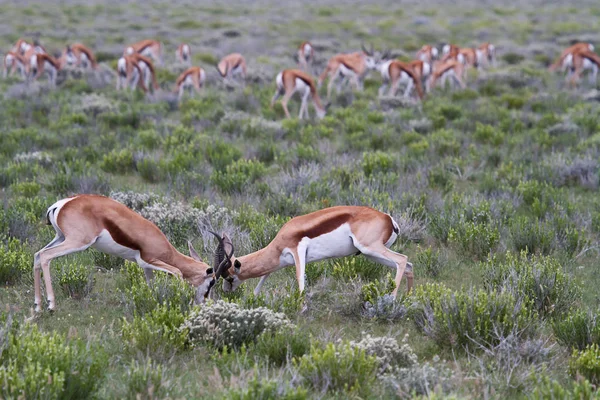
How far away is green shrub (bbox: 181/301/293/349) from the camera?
5137mm

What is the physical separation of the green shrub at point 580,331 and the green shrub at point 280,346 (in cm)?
200

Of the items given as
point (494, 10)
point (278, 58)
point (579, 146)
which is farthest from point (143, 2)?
point (579, 146)

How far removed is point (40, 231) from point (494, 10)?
4808 centimetres

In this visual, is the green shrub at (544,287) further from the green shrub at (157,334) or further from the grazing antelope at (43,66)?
the grazing antelope at (43,66)

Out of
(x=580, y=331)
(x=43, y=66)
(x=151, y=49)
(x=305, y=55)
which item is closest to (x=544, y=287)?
(x=580, y=331)

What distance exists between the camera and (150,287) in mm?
6031

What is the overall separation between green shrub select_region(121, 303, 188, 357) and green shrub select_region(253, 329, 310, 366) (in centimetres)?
58

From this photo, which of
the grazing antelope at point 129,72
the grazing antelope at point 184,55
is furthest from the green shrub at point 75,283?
the grazing antelope at point 184,55

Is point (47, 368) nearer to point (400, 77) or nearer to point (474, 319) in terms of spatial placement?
point (474, 319)

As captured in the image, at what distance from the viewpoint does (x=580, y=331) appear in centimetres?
522

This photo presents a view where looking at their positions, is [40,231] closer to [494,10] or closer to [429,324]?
[429,324]

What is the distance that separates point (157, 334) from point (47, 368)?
118cm

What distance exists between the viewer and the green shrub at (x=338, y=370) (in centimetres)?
443

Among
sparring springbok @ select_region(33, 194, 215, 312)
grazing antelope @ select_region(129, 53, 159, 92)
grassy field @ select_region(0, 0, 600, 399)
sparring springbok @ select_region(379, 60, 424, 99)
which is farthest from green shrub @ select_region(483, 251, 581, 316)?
grazing antelope @ select_region(129, 53, 159, 92)
